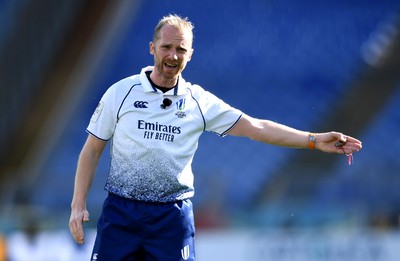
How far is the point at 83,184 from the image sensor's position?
4629 millimetres

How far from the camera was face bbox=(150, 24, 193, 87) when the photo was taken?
452 cm

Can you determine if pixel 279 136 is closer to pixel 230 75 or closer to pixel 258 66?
pixel 230 75

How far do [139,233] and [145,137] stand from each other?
49 centimetres

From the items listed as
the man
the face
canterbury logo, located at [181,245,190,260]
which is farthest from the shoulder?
canterbury logo, located at [181,245,190,260]

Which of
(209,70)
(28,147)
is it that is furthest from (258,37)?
(28,147)

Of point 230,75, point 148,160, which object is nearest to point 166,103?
point 148,160

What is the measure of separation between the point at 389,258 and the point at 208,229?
1904 mm

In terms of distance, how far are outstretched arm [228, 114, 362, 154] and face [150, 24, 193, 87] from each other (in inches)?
19.8

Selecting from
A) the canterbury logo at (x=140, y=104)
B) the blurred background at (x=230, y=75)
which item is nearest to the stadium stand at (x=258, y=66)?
the blurred background at (x=230, y=75)

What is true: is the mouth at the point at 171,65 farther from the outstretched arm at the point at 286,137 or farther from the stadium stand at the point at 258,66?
the stadium stand at the point at 258,66

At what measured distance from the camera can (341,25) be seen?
14539mm

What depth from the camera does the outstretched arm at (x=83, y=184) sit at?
4566 mm

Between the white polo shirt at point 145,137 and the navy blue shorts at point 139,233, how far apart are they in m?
0.06

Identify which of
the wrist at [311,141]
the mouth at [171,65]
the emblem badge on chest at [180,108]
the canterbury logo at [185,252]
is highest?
the mouth at [171,65]
